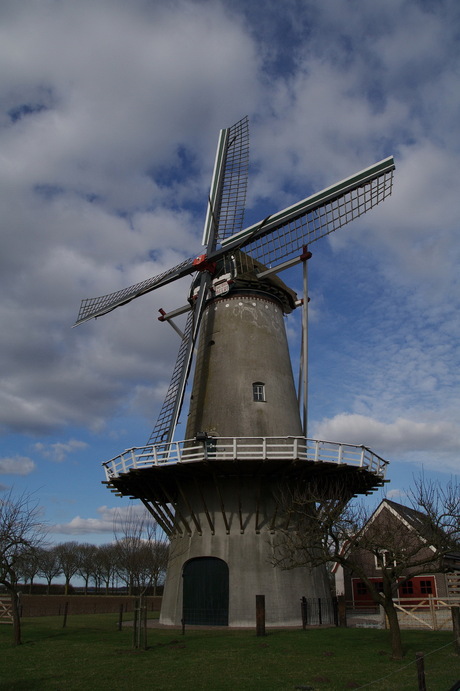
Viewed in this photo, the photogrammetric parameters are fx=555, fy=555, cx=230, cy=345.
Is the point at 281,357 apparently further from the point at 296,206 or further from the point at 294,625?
the point at 294,625

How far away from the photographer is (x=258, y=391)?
21266 mm

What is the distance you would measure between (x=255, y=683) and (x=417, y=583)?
67.6ft

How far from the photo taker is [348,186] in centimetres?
2223

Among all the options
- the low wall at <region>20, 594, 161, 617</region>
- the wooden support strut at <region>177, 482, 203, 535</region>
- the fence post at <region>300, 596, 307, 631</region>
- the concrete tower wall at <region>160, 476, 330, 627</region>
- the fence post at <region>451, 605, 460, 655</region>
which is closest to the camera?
the fence post at <region>451, 605, 460, 655</region>

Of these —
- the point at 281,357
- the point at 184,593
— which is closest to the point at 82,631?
the point at 184,593

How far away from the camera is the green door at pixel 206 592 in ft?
62.0

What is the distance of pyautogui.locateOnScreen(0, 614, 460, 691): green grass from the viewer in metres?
10.1

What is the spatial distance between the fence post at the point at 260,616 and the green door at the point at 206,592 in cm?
228

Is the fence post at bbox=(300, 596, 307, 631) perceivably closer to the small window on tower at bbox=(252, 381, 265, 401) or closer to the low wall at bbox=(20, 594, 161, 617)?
the small window on tower at bbox=(252, 381, 265, 401)

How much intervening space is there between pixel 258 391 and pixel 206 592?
7.36 meters

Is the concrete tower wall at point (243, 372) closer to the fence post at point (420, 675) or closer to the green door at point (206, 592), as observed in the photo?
the green door at point (206, 592)

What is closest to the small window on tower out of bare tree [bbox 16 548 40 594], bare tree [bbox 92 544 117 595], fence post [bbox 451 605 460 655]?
bare tree [bbox 16 548 40 594]

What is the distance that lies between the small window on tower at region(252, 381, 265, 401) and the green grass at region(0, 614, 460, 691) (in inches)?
312

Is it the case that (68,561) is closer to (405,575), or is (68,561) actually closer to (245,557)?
(405,575)
